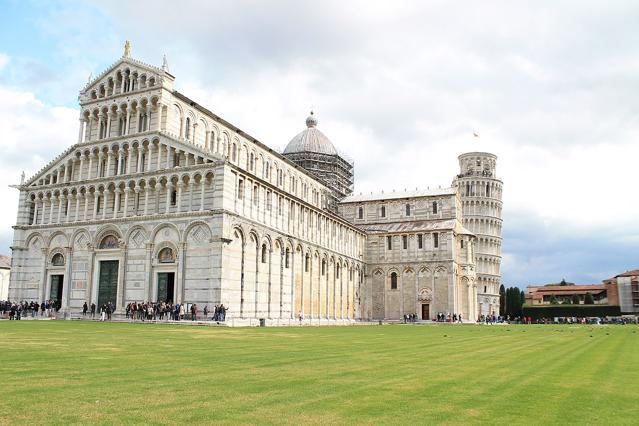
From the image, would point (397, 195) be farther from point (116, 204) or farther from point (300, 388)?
point (300, 388)

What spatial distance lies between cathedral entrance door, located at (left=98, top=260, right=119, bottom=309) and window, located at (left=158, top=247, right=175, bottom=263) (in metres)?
4.25

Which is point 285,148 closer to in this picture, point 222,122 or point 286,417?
point 222,122

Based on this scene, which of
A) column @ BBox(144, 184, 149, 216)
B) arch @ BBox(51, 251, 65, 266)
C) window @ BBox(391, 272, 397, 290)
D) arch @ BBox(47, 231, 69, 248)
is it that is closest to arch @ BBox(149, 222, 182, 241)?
column @ BBox(144, 184, 149, 216)

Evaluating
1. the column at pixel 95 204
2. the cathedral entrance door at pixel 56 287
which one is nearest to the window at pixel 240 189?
the column at pixel 95 204

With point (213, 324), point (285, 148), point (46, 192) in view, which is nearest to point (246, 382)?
point (213, 324)

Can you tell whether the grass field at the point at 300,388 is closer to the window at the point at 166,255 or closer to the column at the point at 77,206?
the window at the point at 166,255

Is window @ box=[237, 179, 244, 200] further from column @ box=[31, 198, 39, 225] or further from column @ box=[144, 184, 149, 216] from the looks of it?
column @ box=[31, 198, 39, 225]

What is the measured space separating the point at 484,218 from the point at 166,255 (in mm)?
69072

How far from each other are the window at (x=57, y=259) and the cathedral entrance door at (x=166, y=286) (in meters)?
10.6

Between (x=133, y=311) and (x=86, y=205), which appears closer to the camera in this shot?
(x=133, y=311)

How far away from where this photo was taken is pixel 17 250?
156 ft

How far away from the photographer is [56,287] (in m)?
46.1

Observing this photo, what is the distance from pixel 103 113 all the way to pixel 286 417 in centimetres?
4443

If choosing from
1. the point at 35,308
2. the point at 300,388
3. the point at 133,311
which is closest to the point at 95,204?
the point at 35,308
